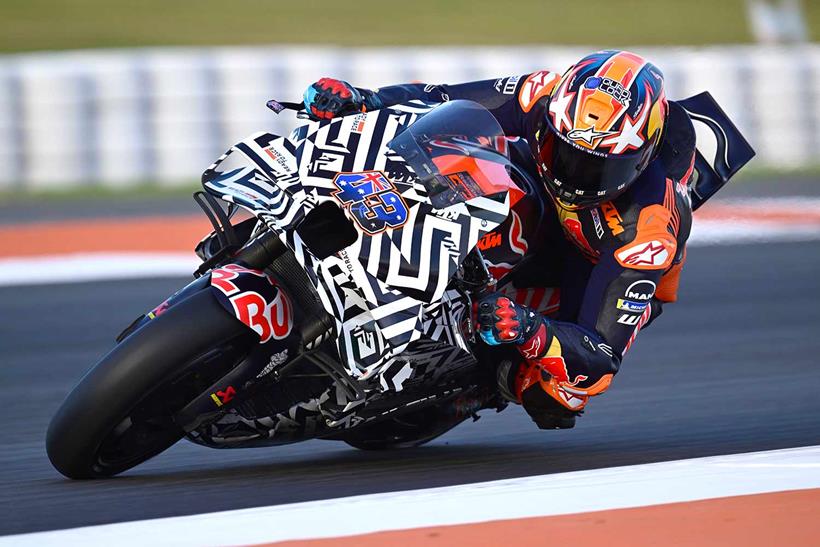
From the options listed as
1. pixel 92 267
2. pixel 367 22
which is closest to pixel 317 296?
pixel 92 267

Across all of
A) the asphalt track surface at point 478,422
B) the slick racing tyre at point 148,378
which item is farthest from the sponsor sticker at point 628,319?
the slick racing tyre at point 148,378

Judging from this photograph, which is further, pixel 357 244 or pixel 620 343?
pixel 620 343

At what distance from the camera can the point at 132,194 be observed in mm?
11125

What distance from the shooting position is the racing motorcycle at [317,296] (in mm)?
3285

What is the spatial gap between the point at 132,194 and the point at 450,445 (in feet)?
23.4

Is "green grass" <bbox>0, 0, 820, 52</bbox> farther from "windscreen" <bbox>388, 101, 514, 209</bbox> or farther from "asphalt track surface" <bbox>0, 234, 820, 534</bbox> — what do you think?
"windscreen" <bbox>388, 101, 514, 209</bbox>

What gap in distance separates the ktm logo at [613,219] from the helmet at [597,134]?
0.24 feet

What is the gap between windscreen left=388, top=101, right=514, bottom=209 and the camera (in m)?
3.38

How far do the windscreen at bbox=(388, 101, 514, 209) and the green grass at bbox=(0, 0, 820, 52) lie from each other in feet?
41.9

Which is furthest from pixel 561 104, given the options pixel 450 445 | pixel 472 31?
pixel 472 31

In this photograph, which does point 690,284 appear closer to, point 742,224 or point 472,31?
point 742,224

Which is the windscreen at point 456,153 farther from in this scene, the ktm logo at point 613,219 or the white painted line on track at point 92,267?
the white painted line on track at point 92,267

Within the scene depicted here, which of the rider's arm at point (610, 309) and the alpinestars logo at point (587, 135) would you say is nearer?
the alpinestars logo at point (587, 135)

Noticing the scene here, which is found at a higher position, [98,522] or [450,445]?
[98,522]
